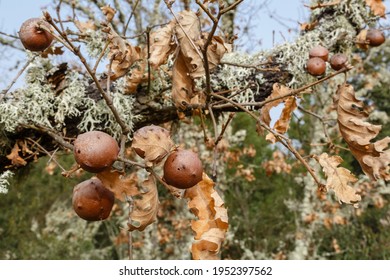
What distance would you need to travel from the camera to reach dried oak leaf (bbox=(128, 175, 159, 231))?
2.77ft

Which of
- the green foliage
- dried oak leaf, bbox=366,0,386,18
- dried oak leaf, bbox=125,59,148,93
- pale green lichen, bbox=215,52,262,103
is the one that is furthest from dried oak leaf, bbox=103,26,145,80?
the green foliage

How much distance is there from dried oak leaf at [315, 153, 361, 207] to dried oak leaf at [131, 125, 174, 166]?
0.40 metres

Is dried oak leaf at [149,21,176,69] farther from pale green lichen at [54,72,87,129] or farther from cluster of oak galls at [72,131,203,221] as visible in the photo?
pale green lichen at [54,72,87,129]

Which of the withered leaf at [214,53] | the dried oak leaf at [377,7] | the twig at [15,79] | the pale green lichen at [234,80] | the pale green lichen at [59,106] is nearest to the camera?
the withered leaf at [214,53]

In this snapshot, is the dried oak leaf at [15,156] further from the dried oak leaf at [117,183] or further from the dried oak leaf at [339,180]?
the dried oak leaf at [339,180]

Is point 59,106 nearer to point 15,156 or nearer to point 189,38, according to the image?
point 15,156

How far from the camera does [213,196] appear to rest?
0.94 meters

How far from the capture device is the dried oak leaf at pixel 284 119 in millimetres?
1161

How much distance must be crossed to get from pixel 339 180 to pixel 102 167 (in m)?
0.56

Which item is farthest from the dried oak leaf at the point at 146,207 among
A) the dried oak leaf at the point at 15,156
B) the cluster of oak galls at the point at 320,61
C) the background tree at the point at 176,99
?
the cluster of oak galls at the point at 320,61

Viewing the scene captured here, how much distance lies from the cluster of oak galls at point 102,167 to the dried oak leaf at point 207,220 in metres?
0.09

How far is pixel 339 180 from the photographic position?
104 centimetres

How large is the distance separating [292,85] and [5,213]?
6.51m
